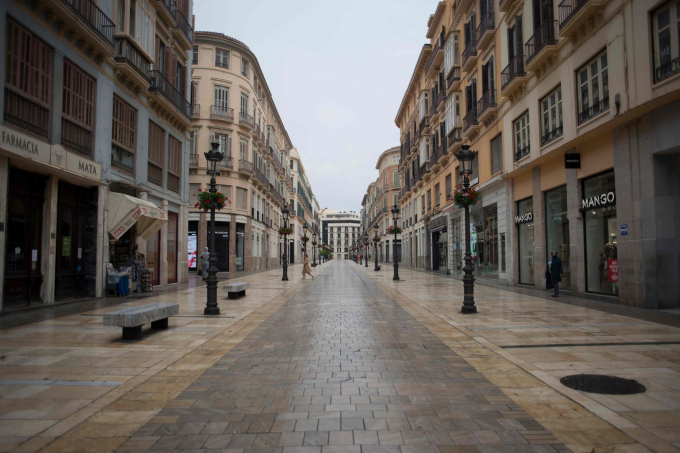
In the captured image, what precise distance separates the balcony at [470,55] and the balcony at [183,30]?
14969mm

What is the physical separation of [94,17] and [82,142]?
404 centimetres

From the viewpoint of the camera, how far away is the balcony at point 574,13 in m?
11.8

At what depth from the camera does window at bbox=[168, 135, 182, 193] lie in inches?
794

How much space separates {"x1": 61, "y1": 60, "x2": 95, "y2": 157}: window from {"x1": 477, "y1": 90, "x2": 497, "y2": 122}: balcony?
16.8 meters

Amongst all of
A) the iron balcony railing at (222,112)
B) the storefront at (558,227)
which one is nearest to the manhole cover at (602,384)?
the storefront at (558,227)

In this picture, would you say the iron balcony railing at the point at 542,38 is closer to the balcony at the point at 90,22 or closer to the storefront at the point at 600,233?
the storefront at the point at 600,233

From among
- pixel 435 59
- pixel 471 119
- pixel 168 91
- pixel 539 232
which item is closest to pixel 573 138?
pixel 539 232

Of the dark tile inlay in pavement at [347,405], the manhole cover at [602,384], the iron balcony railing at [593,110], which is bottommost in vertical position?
the dark tile inlay in pavement at [347,405]

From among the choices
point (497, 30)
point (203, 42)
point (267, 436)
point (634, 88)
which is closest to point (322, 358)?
point (267, 436)

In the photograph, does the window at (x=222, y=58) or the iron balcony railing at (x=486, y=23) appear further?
the window at (x=222, y=58)

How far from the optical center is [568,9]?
1359 centimetres

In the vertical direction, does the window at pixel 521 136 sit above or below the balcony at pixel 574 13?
below

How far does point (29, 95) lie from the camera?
10797 mm

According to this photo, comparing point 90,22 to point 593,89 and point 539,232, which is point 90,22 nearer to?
point 593,89
